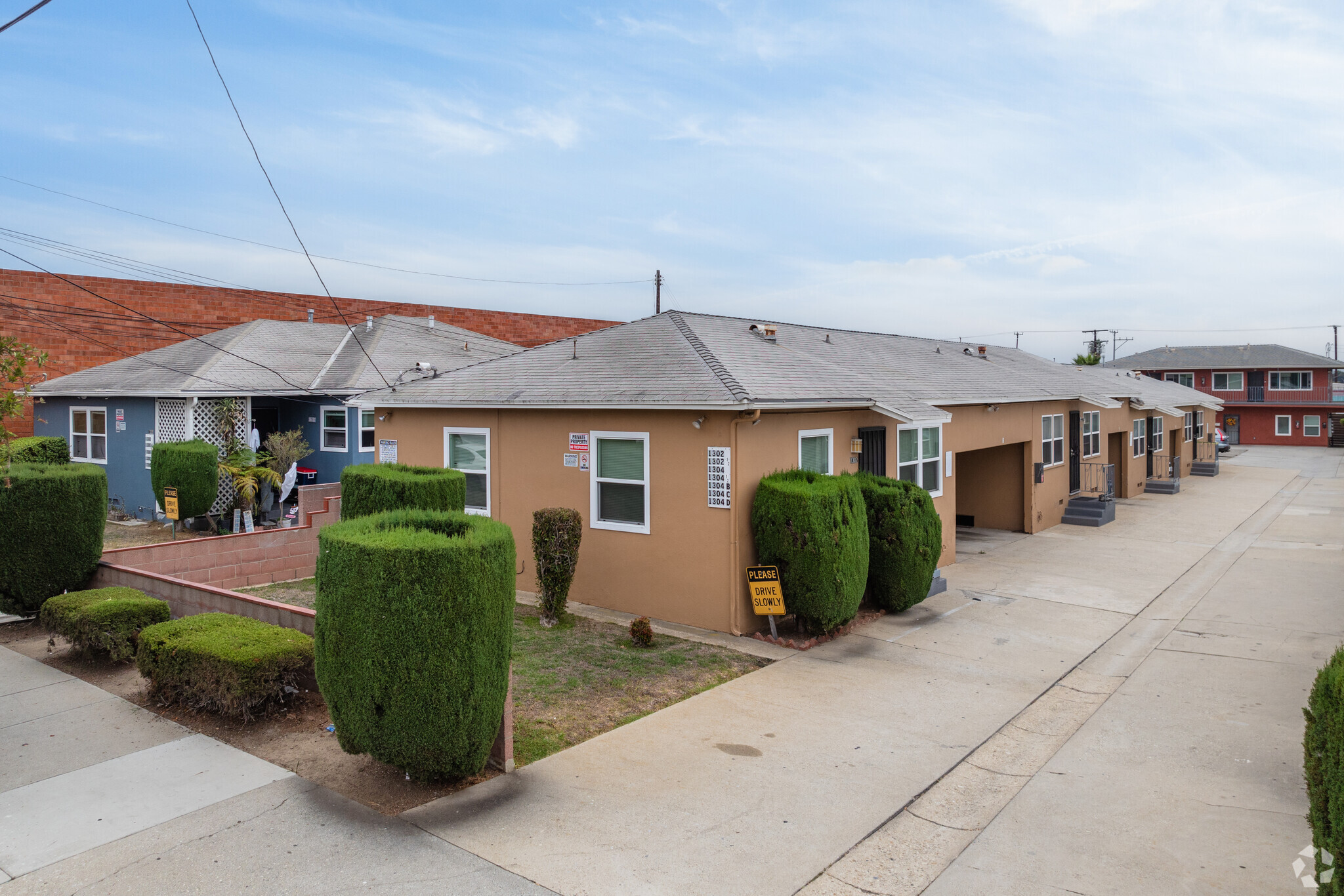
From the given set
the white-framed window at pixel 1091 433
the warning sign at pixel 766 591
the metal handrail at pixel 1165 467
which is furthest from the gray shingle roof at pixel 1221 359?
the warning sign at pixel 766 591

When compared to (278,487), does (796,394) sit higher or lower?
higher

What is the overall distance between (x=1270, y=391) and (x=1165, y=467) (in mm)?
29709

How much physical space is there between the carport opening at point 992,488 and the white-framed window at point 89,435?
66.8ft

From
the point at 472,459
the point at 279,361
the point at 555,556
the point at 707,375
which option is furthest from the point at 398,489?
the point at 279,361

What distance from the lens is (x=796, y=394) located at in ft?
35.1

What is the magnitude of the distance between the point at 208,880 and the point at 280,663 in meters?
2.36

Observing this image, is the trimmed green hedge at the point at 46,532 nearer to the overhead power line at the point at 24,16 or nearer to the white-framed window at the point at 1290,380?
the overhead power line at the point at 24,16

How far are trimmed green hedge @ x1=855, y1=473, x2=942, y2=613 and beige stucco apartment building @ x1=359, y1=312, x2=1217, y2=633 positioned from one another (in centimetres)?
108

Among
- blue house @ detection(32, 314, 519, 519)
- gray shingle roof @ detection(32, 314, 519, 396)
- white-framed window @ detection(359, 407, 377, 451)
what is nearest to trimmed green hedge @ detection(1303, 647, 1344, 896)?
blue house @ detection(32, 314, 519, 519)

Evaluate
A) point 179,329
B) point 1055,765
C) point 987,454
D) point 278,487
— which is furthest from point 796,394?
point 179,329

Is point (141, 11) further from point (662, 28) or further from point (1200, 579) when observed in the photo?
point (1200, 579)

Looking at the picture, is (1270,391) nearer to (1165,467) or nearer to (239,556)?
(1165,467)

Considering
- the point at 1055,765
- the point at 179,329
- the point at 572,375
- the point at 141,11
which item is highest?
the point at 141,11

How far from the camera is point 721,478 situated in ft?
32.6
